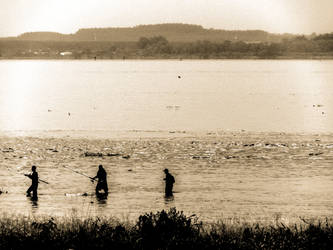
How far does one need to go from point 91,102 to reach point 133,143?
236 ft

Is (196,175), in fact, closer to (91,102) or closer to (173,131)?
(173,131)

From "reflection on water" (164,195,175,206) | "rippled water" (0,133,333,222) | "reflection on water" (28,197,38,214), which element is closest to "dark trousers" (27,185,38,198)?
"reflection on water" (28,197,38,214)

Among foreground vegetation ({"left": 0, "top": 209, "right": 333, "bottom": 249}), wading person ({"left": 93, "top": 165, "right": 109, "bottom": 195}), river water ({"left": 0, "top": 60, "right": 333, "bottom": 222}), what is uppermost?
foreground vegetation ({"left": 0, "top": 209, "right": 333, "bottom": 249})

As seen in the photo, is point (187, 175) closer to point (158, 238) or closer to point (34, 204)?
point (34, 204)

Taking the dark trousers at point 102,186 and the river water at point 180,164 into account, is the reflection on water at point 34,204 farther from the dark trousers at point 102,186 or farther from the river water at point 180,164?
the dark trousers at point 102,186

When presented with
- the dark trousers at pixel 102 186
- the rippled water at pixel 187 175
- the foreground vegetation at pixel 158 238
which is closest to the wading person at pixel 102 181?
the dark trousers at pixel 102 186

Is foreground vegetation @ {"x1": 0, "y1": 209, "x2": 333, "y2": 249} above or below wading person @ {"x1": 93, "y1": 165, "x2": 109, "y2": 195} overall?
above

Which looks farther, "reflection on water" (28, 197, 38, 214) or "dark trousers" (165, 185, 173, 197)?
"dark trousers" (165, 185, 173, 197)

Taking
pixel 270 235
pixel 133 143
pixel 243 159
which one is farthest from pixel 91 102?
pixel 270 235

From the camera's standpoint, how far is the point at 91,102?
12950 centimetres

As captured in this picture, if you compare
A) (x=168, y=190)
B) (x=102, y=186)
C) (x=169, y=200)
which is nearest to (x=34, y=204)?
(x=102, y=186)

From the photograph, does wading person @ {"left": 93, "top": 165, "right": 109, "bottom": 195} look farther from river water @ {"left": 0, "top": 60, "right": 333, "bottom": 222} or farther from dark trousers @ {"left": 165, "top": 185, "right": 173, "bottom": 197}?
dark trousers @ {"left": 165, "top": 185, "right": 173, "bottom": 197}

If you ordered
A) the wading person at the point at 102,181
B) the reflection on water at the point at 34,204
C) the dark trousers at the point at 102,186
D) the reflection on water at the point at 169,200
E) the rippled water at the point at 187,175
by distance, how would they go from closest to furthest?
the reflection on water at the point at 34,204 → the rippled water at the point at 187,175 → the wading person at the point at 102,181 → the reflection on water at the point at 169,200 → the dark trousers at the point at 102,186

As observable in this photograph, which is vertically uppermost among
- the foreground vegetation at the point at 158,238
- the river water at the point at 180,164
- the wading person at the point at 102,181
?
the foreground vegetation at the point at 158,238
